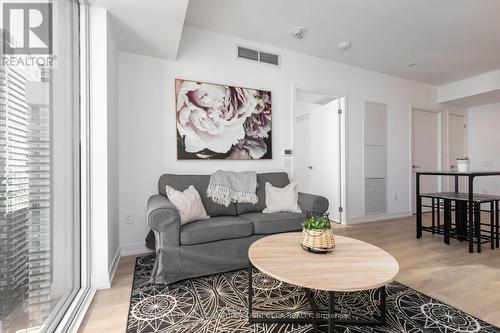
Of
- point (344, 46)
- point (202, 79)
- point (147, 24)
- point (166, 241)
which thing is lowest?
point (166, 241)

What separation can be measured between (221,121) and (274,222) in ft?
4.65

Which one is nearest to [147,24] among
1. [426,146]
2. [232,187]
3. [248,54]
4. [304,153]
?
[248,54]

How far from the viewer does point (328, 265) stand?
1336 mm

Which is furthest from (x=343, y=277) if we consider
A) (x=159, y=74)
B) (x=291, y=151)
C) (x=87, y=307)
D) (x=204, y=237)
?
(x=159, y=74)

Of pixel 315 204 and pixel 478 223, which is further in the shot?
pixel 478 223

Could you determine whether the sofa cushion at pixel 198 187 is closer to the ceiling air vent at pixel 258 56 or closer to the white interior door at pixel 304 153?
the ceiling air vent at pixel 258 56

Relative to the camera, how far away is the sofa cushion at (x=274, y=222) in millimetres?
2365

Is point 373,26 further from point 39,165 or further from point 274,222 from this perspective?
point 39,165

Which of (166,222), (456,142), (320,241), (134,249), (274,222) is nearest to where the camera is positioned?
(320,241)

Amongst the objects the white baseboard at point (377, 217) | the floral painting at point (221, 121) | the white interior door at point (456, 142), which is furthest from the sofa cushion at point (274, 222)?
the white interior door at point (456, 142)

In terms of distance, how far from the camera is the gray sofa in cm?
200

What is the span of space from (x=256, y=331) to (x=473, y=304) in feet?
5.07

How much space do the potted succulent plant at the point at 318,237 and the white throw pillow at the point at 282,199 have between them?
1124 millimetres

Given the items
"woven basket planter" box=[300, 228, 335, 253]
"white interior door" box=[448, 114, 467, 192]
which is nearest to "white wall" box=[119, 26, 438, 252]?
"woven basket planter" box=[300, 228, 335, 253]
